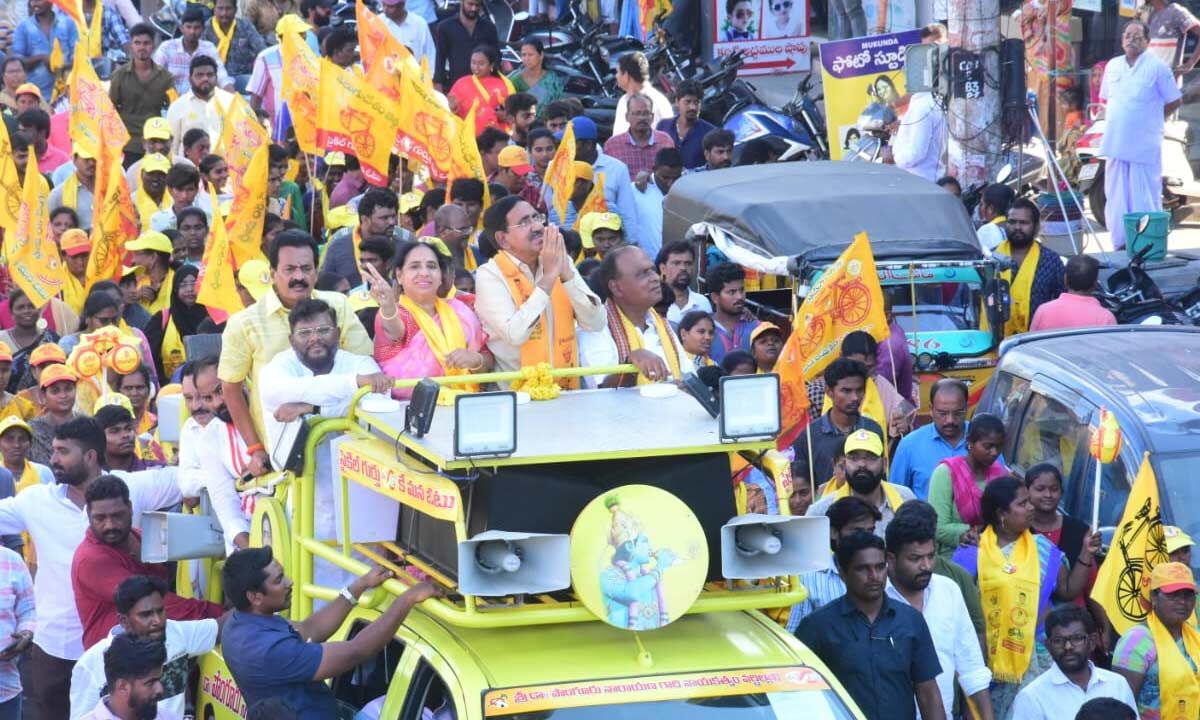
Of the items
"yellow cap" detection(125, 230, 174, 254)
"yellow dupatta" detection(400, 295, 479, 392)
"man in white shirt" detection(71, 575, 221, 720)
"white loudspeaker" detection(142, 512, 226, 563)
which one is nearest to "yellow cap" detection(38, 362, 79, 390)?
"white loudspeaker" detection(142, 512, 226, 563)

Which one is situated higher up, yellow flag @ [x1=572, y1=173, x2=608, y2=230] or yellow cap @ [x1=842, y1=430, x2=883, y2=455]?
yellow flag @ [x1=572, y1=173, x2=608, y2=230]

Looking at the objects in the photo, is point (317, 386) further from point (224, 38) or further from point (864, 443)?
point (224, 38)

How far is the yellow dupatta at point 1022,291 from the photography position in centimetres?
1384

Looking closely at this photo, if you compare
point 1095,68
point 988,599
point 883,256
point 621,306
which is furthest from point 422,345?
point 1095,68

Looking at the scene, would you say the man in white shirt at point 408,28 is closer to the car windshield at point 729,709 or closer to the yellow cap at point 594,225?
the yellow cap at point 594,225

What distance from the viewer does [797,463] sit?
32.7 feet

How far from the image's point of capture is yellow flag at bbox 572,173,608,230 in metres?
14.8

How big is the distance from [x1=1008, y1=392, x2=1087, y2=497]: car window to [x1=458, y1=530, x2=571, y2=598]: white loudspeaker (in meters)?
4.09

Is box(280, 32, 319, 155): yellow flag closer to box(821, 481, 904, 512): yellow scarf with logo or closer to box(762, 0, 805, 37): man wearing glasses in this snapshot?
box(821, 481, 904, 512): yellow scarf with logo

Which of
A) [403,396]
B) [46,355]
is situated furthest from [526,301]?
[46,355]

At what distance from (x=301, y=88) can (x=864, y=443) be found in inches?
295

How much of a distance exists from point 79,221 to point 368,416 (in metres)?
8.50

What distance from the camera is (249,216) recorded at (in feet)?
40.3

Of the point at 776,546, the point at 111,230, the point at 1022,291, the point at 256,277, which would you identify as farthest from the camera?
the point at 1022,291
